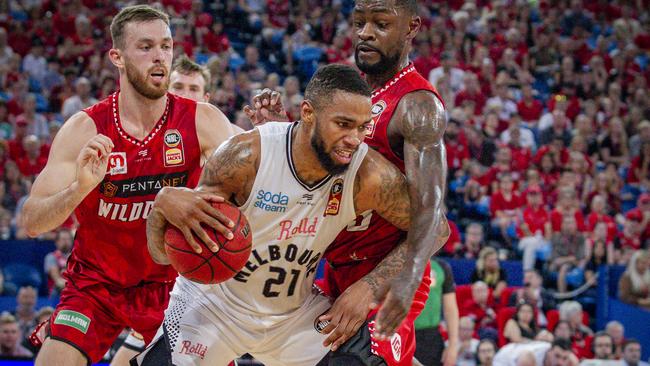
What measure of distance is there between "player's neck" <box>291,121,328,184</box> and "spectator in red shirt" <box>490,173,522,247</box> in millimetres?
7983

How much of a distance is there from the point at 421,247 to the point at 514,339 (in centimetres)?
592

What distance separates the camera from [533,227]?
11.7m

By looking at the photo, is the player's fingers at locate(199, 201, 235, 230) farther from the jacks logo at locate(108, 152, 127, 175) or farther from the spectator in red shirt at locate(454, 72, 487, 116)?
the spectator in red shirt at locate(454, 72, 487, 116)

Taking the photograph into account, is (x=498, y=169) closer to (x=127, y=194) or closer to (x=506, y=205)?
(x=506, y=205)

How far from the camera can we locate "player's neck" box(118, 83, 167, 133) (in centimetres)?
463

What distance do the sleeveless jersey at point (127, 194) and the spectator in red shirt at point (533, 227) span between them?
7.29 metres

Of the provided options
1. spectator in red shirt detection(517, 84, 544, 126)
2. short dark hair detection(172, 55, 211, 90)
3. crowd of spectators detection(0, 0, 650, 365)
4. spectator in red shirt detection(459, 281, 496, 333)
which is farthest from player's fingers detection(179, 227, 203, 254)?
spectator in red shirt detection(517, 84, 544, 126)

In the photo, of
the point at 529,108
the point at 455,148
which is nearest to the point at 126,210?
the point at 455,148

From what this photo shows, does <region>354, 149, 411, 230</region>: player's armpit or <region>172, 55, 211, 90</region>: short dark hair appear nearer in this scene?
<region>354, 149, 411, 230</region>: player's armpit

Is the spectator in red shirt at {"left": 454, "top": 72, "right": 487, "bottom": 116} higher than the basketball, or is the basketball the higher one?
the basketball

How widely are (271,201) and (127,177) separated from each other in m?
0.96

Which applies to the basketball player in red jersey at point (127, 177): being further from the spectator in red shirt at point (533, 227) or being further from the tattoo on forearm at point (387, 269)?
the spectator in red shirt at point (533, 227)

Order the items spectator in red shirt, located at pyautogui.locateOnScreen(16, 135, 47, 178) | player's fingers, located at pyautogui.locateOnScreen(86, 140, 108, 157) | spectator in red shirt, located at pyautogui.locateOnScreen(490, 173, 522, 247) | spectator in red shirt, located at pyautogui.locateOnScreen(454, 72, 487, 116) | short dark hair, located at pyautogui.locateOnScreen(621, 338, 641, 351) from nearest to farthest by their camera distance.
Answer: player's fingers, located at pyautogui.locateOnScreen(86, 140, 108, 157), short dark hair, located at pyautogui.locateOnScreen(621, 338, 641, 351), spectator in red shirt, located at pyautogui.locateOnScreen(16, 135, 47, 178), spectator in red shirt, located at pyautogui.locateOnScreen(490, 173, 522, 247), spectator in red shirt, located at pyautogui.locateOnScreen(454, 72, 487, 116)

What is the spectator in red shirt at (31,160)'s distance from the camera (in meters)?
10.9
